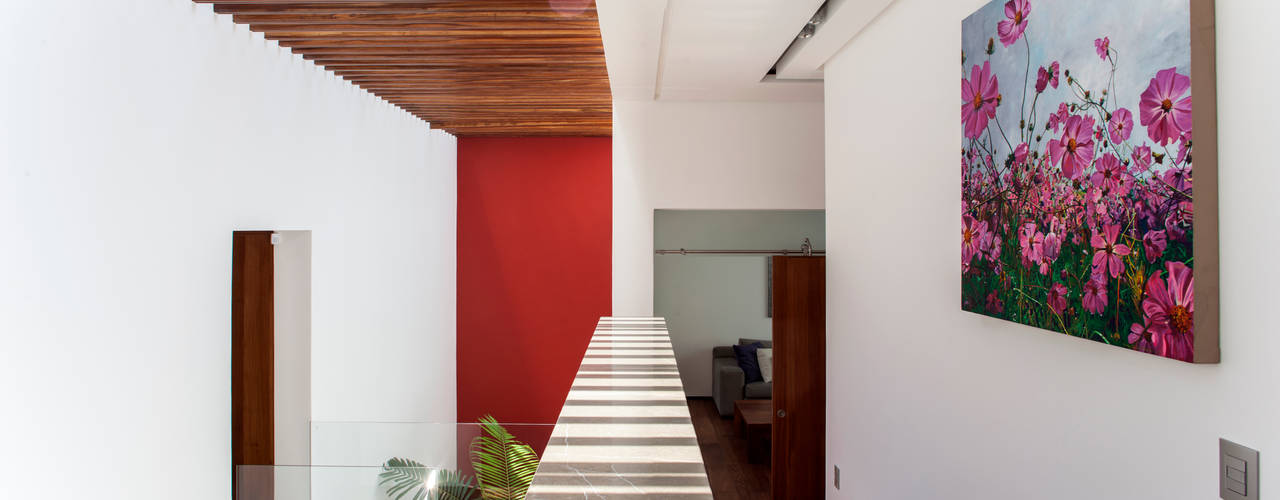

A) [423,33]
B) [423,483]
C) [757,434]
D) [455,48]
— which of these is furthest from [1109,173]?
[757,434]

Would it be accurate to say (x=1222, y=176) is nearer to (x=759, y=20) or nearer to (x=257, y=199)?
(x=759, y=20)

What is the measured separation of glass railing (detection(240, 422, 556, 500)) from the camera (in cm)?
217

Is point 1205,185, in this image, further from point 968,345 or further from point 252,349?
point 252,349

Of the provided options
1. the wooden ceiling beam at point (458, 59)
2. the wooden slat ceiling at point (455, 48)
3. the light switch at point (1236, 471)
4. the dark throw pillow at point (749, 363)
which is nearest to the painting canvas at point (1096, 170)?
the light switch at point (1236, 471)

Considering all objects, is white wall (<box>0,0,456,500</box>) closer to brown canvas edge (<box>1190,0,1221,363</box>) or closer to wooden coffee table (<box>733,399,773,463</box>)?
brown canvas edge (<box>1190,0,1221,363</box>)

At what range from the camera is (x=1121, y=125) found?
4.08 feet

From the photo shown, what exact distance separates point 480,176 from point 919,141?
16.6 feet

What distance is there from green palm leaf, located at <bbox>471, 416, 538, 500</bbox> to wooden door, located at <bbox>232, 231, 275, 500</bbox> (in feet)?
4.01

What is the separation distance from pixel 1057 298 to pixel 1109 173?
31 centimetres

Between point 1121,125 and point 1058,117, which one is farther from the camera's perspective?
point 1058,117

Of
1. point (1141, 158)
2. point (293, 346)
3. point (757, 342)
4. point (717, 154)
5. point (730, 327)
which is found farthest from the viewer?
point (730, 327)

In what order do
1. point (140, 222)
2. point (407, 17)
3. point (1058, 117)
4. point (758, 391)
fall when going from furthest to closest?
point (758, 391) < point (407, 17) < point (140, 222) < point (1058, 117)

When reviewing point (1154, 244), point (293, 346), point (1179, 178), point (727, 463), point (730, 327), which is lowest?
point (727, 463)

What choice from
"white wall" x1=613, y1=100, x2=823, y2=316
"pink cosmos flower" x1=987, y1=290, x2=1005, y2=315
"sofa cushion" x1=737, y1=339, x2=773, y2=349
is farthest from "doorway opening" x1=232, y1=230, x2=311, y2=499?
"sofa cushion" x1=737, y1=339, x2=773, y2=349
